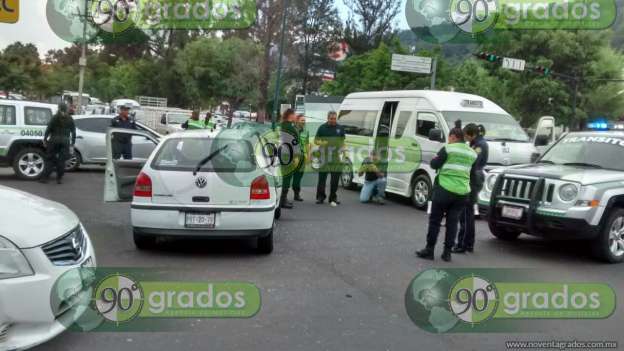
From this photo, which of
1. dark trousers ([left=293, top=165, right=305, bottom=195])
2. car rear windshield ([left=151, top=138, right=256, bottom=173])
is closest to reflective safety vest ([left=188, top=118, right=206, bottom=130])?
dark trousers ([left=293, top=165, right=305, bottom=195])

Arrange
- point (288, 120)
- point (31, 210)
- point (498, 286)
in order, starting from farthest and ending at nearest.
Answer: point (288, 120) < point (498, 286) < point (31, 210)

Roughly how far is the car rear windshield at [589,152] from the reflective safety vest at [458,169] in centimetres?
224

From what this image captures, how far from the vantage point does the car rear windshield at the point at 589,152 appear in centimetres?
862

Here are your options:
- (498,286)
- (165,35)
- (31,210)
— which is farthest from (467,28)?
(165,35)

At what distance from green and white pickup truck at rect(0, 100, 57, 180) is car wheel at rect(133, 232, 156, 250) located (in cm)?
702

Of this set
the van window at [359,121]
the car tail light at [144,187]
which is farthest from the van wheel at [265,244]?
the van window at [359,121]

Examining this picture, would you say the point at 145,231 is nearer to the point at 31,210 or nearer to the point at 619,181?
the point at 31,210

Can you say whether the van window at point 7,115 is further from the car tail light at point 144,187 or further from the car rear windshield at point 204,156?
the car tail light at point 144,187

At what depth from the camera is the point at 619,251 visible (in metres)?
8.20

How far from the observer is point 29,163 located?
44.0 feet

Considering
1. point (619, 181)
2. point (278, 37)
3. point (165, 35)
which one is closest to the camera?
point (619, 181)

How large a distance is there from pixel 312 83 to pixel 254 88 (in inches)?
886

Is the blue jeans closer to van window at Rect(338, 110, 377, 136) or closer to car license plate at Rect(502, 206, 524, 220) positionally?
van window at Rect(338, 110, 377, 136)

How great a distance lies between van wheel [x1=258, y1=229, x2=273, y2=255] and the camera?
24.7 ft
